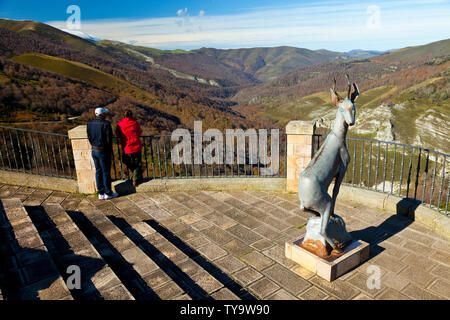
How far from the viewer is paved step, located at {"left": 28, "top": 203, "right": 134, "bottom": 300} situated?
135 inches

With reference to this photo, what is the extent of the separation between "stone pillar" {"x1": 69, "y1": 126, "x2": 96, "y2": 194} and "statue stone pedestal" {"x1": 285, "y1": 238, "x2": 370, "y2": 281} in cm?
460

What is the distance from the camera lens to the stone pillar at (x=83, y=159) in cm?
654

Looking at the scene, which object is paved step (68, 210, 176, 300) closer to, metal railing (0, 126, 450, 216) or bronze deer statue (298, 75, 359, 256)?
metal railing (0, 126, 450, 216)

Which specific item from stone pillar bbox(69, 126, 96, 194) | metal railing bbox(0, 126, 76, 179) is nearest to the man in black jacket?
stone pillar bbox(69, 126, 96, 194)

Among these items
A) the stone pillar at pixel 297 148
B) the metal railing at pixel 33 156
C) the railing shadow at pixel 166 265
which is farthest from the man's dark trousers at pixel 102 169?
the stone pillar at pixel 297 148

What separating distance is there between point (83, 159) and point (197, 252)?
367 centimetres

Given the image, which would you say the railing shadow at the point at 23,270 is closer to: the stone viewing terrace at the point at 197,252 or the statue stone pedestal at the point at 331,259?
the stone viewing terrace at the point at 197,252

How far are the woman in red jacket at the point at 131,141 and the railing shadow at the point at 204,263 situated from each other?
1.63m

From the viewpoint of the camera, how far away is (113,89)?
2894 inches

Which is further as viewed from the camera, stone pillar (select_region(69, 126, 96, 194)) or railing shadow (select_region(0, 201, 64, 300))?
stone pillar (select_region(69, 126, 96, 194))
